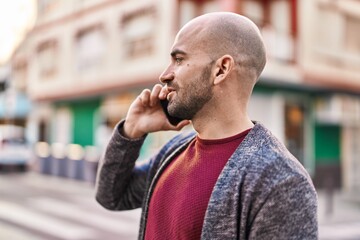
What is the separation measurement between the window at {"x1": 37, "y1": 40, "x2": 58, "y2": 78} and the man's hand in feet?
63.0

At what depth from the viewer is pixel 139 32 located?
1591 centimetres

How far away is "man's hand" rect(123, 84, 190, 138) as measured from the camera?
1.79 metres

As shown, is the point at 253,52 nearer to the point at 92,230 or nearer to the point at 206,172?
the point at 206,172

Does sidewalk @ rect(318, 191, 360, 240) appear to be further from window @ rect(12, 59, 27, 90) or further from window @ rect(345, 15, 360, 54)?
window @ rect(12, 59, 27, 90)

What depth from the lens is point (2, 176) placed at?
17266 millimetres

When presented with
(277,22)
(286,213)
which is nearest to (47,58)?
(277,22)

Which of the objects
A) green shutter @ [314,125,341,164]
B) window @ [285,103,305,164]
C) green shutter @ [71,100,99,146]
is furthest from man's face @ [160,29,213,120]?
green shutter @ [71,100,99,146]

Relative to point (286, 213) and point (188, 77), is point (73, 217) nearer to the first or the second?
point (188, 77)

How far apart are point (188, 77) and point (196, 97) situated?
6 centimetres

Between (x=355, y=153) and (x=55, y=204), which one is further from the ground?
(x=355, y=153)

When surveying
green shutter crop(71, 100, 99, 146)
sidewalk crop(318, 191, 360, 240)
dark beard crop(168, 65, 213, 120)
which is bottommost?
sidewalk crop(318, 191, 360, 240)

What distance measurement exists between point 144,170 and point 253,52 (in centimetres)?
77

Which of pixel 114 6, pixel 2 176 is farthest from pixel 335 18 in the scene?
pixel 2 176

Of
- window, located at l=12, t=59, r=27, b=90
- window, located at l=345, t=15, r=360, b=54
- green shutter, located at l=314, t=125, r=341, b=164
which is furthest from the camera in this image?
window, located at l=12, t=59, r=27, b=90
